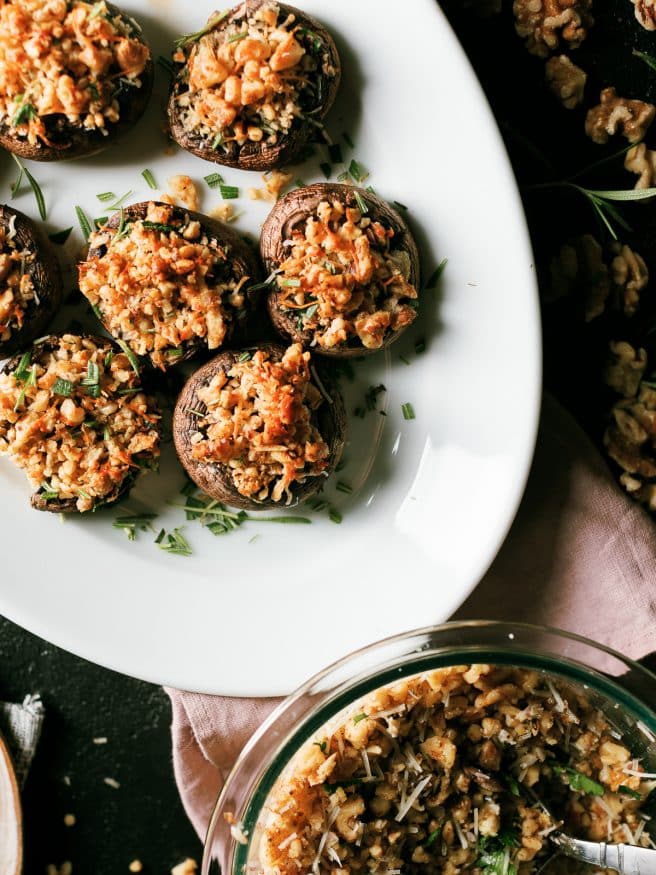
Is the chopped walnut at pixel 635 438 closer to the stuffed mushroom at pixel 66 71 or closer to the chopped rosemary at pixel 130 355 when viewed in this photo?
the chopped rosemary at pixel 130 355

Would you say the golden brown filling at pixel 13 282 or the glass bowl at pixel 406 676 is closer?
the glass bowl at pixel 406 676

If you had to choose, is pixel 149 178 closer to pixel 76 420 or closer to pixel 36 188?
pixel 36 188

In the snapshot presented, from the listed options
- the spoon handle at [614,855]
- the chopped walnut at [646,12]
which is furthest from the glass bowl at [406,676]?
the chopped walnut at [646,12]

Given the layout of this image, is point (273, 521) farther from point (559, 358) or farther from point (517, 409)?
point (559, 358)

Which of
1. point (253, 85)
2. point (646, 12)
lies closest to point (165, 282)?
point (253, 85)

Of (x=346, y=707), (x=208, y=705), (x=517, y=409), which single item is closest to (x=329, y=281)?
(x=517, y=409)

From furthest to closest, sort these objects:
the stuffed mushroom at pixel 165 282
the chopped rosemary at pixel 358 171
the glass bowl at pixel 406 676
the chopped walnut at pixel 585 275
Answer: the chopped walnut at pixel 585 275 < the chopped rosemary at pixel 358 171 < the stuffed mushroom at pixel 165 282 < the glass bowl at pixel 406 676

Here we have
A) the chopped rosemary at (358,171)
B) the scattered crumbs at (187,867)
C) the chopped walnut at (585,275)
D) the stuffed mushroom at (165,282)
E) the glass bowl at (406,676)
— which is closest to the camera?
the glass bowl at (406,676)
